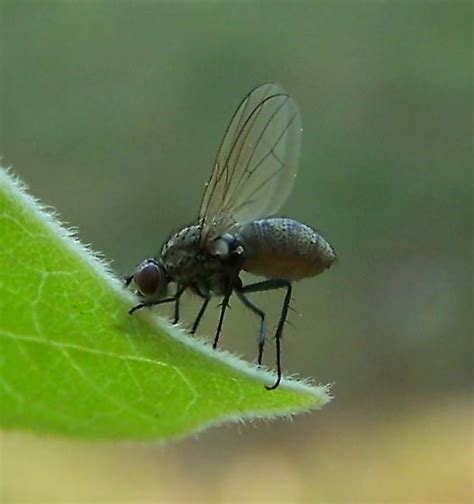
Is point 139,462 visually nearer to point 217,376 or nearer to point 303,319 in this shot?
point 303,319

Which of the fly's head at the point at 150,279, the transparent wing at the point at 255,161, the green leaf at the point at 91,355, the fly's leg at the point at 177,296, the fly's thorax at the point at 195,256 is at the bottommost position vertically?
the fly's leg at the point at 177,296

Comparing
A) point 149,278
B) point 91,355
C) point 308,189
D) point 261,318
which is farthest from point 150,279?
point 308,189

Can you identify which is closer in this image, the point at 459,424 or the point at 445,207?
the point at 459,424

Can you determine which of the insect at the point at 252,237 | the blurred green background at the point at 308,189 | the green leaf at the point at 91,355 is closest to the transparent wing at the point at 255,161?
the insect at the point at 252,237

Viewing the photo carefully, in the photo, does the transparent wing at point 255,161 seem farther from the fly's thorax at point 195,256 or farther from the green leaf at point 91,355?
the green leaf at point 91,355

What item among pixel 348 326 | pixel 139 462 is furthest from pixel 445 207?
pixel 139 462
